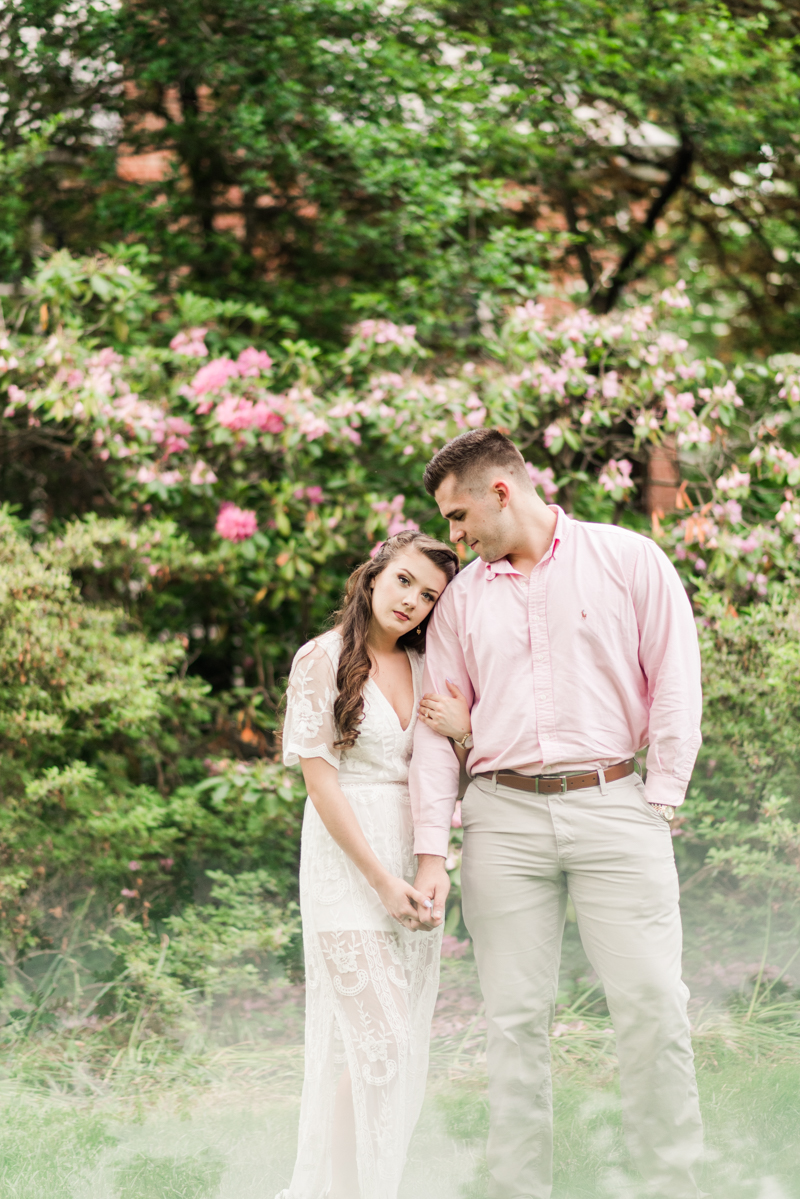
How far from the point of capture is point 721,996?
393cm

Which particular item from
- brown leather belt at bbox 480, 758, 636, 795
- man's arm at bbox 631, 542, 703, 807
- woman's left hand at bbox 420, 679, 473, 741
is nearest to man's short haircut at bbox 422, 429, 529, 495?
man's arm at bbox 631, 542, 703, 807

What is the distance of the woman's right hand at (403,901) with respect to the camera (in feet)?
8.03

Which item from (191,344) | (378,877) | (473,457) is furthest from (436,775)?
(191,344)

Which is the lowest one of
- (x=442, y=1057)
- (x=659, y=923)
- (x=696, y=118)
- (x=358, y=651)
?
(x=442, y=1057)

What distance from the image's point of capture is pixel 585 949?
2.56 meters

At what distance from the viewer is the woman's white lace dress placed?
2453 mm

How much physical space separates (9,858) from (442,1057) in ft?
6.40

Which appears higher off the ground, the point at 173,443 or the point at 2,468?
the point at 173,443

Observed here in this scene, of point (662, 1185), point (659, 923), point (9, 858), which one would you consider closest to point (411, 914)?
point (659, 923)

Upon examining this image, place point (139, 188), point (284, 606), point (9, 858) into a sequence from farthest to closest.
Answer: point (139, 188), point (284, 606), point (9, 858)

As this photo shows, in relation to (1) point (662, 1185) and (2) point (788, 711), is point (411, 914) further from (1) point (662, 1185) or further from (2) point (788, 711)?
(2) point (788, 711)

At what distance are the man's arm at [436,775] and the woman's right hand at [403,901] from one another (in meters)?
0.03

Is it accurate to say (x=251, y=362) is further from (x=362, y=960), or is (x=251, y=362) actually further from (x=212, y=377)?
(x=362, y=960)

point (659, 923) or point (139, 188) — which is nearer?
point (659, 923)
